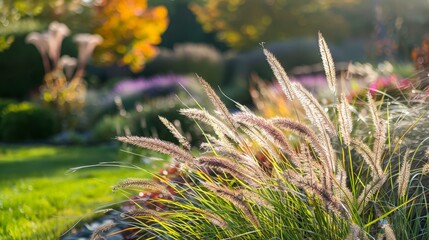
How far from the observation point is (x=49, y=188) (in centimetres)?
679

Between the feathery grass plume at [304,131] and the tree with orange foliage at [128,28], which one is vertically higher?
the feathery grass plume at [304,131]

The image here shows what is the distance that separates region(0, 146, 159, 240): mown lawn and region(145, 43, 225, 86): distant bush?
832 centimetres

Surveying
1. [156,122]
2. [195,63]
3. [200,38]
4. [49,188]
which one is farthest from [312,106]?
[200,38]

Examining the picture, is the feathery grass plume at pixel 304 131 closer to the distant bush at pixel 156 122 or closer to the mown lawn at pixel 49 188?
the mown lawn at pixel 49 188

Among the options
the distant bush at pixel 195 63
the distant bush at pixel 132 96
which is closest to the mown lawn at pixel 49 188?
the distant bush at pixel 132 96

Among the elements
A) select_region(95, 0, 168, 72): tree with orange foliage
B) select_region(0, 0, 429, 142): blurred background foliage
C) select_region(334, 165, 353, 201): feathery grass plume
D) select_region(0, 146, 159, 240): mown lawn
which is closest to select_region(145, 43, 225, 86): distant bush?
select_region(0, 0, 429, 142): blurred background foliage

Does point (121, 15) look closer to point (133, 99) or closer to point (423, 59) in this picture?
point (133, 99)

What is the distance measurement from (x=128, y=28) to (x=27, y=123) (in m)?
9.10

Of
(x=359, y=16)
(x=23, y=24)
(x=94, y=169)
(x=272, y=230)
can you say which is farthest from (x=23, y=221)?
(x=359, y=16)

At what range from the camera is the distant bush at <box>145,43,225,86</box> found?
19.2m

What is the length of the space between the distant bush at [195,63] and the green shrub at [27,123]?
6509 millimetres

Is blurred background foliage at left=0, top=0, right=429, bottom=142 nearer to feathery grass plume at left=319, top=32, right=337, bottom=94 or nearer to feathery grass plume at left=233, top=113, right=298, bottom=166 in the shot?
feathery grass plume at left=319, top=32, right=337, bottom=94

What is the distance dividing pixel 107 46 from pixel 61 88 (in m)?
7.75

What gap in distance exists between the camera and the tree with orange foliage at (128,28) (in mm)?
21219
